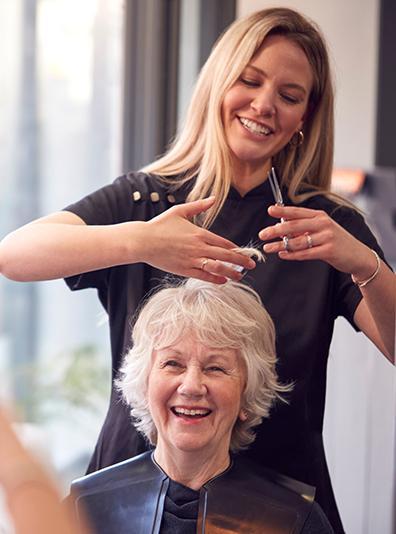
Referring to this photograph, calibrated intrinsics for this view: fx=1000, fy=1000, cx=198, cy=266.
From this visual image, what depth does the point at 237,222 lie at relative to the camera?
188 centimetres

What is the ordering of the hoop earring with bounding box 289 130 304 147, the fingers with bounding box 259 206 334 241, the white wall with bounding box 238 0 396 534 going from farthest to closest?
the white wall with bounding box 238 0 396 534
the hoop earring with bounding box 289 130 304 147
the fingers with bounding box 259 206 334 241

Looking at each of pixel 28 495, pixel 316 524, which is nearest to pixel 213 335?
pixel 316 524

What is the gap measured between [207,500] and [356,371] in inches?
70.1

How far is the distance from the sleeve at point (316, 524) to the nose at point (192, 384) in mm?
286

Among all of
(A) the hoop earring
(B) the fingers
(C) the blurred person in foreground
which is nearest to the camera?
(C) the blurred person in foreground

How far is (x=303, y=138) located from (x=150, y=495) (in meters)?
0.73

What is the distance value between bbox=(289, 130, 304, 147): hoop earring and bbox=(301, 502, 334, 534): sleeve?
2.24 feet

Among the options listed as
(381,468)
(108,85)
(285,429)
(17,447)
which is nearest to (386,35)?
(108,85)

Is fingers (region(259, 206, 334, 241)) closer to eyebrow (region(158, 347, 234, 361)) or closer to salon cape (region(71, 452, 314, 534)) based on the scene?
eyebrow (region(158, 347, 234, 361))

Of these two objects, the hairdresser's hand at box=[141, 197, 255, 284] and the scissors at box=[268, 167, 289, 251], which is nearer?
the hairdresser's hand at box=[141, 197, 255, 284]

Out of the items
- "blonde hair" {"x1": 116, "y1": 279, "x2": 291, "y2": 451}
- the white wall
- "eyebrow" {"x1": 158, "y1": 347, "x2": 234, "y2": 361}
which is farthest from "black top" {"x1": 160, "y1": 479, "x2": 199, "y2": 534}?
the white wall

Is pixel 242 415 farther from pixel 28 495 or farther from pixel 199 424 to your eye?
pixel 28 495

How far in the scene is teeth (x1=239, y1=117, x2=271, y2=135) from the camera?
1844 mm

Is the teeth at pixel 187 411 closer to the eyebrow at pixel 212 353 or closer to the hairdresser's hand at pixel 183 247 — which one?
the eyebrow at pixel 212 353
